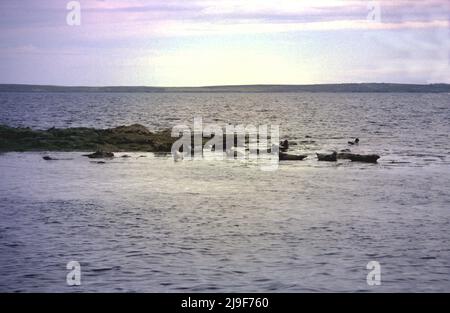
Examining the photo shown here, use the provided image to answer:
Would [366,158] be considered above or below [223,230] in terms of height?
above

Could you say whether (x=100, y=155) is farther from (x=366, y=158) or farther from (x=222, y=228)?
(x=222, y=228)

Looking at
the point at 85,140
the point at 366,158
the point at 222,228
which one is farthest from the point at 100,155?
the point at 222,228

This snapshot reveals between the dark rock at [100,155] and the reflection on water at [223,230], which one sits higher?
the dark rock at [100,155]

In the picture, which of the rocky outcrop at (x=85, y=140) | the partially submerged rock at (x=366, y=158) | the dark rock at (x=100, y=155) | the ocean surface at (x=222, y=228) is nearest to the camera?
the ocean surface at (x=222, y=228)

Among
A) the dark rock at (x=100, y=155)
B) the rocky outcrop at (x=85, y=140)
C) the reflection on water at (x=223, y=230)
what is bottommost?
the reflection on water at (x=223, y=230)

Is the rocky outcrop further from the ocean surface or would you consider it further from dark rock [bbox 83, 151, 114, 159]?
the ocean surface

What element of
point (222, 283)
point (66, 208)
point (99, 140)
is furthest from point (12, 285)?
point (99, 140)

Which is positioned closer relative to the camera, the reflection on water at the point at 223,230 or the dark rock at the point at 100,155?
the reflection on water at the point at 223,230

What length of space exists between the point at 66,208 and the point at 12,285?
375 inches

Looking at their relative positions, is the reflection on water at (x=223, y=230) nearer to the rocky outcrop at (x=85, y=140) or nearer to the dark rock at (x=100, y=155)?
the dark rock at (x=100, y=155)

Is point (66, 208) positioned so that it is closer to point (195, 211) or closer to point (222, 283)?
point (195, 211)

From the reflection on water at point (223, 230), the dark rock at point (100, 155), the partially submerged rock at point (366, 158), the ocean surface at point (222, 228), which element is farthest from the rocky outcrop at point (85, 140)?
the partially submerged rock at point (366, 158)

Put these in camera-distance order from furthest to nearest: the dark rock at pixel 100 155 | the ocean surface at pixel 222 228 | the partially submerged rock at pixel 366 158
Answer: the dark rock at pixel 100 155
the partially submerged rock at pixel 366 158
the ocean surface at pixel 222 228

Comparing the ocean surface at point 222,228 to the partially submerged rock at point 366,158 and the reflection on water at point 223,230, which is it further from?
the partially submerged rock at point 366,158
